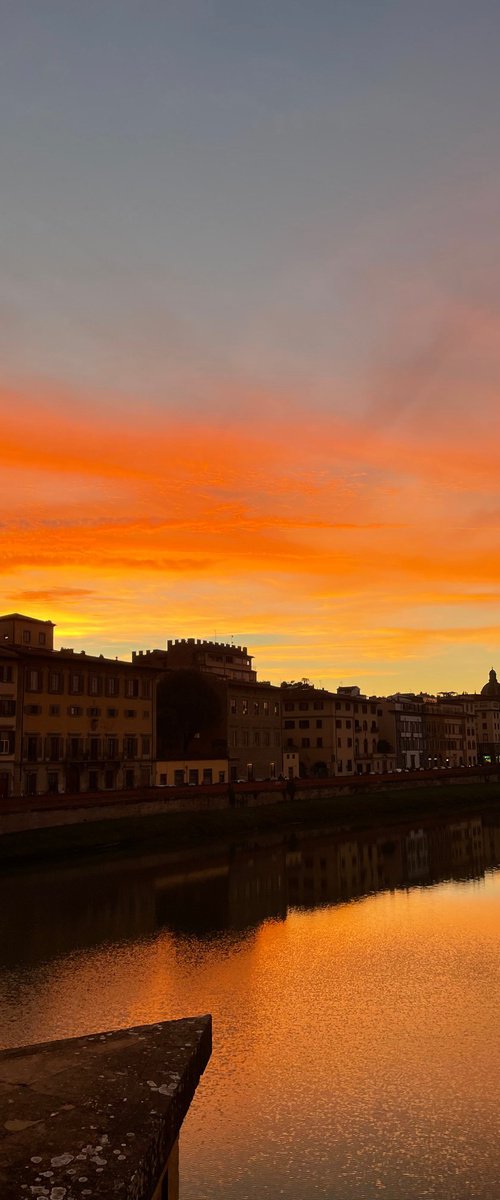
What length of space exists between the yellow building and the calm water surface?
20.3m

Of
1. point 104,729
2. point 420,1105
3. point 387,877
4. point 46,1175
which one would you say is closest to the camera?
point 46,1175

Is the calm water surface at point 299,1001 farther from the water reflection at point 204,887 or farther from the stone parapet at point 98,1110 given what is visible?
the stone parapet at point 98,1110

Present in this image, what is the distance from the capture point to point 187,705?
348 ft

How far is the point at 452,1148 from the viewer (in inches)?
738

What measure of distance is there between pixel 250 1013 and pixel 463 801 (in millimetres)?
99324

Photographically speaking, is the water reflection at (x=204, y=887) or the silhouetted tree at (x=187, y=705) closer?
the water reflection at (x=204, y=887)

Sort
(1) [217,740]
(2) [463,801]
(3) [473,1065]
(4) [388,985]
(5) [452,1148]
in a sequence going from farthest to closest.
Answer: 1. (2) [463,801]
2. (1) [217,740]
3. (4) [388,985]
4. (3) [473,1065]
5. (5) [452,1148]

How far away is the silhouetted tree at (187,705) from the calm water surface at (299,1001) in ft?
148

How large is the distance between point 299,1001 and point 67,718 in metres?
55.2

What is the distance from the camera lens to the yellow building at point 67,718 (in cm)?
7712

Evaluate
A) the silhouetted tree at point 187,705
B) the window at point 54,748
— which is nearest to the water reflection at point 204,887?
the window at point 54,748

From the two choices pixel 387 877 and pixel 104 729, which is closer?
pixel 387 877

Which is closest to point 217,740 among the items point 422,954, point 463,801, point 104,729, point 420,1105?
point 104,729

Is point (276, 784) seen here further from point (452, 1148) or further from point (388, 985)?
point (452, 1148)
